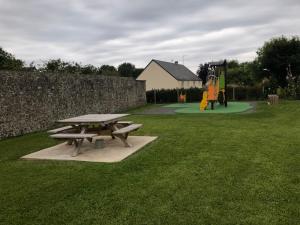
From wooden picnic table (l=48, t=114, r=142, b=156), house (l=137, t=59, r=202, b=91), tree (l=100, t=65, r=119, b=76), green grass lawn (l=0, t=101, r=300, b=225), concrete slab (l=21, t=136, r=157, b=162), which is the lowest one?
green grass lawn (l=0, t=101, r=300, b=225)

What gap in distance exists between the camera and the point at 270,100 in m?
21.4

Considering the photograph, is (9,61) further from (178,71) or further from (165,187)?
(178,71)

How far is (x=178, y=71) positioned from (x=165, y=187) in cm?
3865

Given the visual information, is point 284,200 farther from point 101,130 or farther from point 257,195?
point 101,130

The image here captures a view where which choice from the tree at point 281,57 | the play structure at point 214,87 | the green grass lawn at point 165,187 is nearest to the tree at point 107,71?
the tree at point 281,57

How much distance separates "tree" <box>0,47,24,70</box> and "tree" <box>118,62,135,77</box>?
144ft

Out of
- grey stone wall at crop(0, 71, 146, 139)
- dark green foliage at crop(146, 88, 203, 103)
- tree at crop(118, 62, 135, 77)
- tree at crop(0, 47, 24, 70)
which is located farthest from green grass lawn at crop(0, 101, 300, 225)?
tree at crop(118, 62, 135, 77)

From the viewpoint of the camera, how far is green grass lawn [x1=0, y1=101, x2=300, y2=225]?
3.94 m

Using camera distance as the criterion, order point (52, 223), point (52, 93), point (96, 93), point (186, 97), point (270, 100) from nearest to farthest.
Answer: point (52, 223)
point (52, 93)
point (96, 93)
point (270, 100)
point (186, 97)

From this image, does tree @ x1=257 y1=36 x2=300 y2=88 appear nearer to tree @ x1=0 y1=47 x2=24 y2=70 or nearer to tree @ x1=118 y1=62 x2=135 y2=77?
tree @ x1=0 y1=47 x2=24 y2=70

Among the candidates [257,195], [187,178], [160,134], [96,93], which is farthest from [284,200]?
[96,93]

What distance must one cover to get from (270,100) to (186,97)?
30.4 ft

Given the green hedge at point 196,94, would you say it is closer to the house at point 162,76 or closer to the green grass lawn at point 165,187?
the house at point 162,76

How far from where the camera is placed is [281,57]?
103ft
